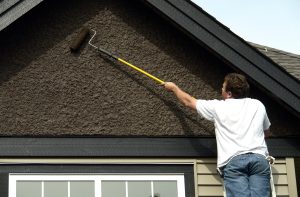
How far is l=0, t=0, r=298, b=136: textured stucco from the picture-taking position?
22.2 feet

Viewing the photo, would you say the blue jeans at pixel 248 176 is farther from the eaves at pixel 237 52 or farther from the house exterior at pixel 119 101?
the eaves at pixel 237 52

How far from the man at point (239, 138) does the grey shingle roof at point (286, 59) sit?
2237 millimetres

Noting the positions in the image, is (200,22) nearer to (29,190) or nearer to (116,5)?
(116,5)

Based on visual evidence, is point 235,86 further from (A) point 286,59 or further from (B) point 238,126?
(A) point 286,59

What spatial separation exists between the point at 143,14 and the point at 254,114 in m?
1.80

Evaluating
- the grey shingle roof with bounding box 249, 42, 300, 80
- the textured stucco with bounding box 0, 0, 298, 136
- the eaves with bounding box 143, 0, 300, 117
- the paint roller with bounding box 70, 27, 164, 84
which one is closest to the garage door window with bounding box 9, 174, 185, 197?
the textured stucco with bounding box 0, 0, 298, 136

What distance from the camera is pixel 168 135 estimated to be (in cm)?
688

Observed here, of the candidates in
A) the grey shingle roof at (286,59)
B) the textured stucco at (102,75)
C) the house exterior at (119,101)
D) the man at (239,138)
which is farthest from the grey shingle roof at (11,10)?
the grey shingle roof at (286,59)

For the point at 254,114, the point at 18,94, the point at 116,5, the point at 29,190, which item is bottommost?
the point at 29,190

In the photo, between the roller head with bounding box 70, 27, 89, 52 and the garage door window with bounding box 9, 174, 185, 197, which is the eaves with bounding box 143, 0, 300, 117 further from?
the garage door window with bounding box 9, 174, 185, 197

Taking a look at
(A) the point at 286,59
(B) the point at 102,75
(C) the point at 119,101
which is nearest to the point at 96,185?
(C) the point at 119,101

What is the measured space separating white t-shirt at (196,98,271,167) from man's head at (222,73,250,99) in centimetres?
7

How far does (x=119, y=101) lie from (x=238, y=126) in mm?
1379

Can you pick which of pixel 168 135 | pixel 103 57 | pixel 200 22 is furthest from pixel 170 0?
pixel 168 135
